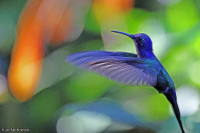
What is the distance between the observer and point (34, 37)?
72 cm

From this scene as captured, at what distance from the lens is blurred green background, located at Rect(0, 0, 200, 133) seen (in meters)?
0.70

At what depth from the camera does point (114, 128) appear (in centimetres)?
72

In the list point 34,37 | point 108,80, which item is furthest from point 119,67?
point 34,37

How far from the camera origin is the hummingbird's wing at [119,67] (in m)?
0.47

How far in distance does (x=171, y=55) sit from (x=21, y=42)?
1.42ft

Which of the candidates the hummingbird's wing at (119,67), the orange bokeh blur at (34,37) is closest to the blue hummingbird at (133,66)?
the hummingbird's wing at (119,67)

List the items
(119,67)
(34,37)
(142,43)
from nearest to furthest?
1. (119,67)
2. (142,43)
3. (34,37)

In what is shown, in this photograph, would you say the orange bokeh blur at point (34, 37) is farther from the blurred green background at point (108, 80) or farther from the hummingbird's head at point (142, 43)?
the hummingbird's head at point (142, 43)

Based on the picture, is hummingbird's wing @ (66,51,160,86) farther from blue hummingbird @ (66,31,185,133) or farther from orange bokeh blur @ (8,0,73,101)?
orange bokeh blur @ (8,0,73,101)

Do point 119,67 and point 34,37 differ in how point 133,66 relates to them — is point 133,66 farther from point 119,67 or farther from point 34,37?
point 34,37

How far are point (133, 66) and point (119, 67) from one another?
0.13ft

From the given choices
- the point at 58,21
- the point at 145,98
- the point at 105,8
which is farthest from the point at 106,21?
the point at 145,98

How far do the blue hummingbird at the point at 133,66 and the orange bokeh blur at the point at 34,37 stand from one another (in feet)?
0.70

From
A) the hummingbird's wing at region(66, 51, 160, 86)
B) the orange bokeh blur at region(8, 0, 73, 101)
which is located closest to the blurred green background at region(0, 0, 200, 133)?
the orange bokeh blur at region(8, 0, 73, 101)
